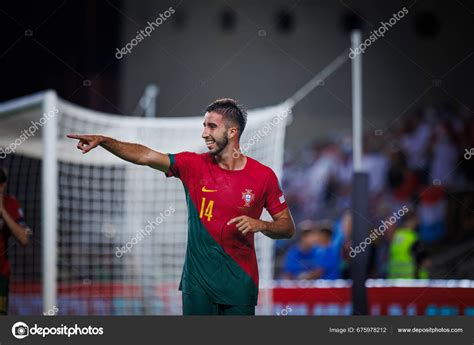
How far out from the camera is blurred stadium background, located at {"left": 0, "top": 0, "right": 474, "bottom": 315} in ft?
15.0

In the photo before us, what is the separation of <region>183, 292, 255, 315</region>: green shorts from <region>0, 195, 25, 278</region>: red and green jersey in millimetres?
973

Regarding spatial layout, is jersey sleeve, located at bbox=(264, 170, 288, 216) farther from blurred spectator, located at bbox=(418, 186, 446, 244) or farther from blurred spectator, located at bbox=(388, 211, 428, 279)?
blurred spectator, located at bbox=(418, 186, 446, 244)

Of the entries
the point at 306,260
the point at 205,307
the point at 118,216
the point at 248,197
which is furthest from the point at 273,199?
the point at 306,260

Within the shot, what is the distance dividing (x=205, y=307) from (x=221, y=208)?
0.41 metres

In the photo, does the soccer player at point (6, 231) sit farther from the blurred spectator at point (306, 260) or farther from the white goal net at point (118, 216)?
the blurred spectator at point (306, 260)

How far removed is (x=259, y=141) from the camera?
451cm

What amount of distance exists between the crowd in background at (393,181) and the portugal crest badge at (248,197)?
9.01 ft

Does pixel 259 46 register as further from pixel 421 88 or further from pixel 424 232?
pixel 424 232

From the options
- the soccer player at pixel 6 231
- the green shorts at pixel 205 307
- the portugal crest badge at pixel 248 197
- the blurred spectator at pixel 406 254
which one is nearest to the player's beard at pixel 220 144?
the portugal crest badge at pixel 248 197

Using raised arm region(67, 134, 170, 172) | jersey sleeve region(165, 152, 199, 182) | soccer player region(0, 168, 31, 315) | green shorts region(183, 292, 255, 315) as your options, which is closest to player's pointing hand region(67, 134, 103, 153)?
raised arm region(67, 134, 170, 172)

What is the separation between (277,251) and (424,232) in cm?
133

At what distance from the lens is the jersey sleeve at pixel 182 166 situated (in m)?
3.21

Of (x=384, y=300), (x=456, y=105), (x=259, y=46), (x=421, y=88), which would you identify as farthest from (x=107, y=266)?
(x=456, y=105)

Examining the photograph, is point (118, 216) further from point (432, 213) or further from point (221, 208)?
point (432, 213)
